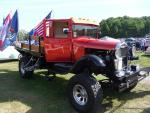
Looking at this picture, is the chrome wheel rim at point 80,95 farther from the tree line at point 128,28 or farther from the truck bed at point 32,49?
the tree line at point 128,28

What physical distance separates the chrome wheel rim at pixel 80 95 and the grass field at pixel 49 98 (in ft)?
0.96

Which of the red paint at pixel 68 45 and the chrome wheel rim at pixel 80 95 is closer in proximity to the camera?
the chrome wheel rim at pixel 80 95

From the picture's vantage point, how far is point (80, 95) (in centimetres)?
727

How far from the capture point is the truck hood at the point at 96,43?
7463 mm

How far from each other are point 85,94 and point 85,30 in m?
2.65

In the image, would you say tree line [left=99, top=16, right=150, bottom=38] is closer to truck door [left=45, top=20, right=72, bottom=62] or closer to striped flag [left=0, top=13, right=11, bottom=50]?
striped flag [left=0, top=13, right=11, bottom=50]

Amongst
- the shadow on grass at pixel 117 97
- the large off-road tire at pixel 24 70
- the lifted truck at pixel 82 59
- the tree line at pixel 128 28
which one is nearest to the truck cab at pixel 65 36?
the lifted truck at pixel 82 59

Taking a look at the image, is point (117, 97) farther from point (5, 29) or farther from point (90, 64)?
point (5, 29)

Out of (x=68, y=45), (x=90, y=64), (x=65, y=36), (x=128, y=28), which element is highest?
(x=128, y=28)

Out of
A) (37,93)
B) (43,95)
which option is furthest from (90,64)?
(37,93)

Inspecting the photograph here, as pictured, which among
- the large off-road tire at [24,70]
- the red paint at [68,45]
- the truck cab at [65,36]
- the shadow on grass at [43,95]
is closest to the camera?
the shadow on grass at [43,95]

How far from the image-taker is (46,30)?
937 cm

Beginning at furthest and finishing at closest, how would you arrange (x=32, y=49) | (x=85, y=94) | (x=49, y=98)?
1. (x=32, y=49)
2. (x=49, y=98)
3. (x=85, y=94)

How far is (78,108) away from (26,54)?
5.04 metres
